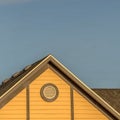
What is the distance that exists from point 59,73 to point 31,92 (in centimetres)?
185

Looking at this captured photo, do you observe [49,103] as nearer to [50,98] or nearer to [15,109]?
[50,98]

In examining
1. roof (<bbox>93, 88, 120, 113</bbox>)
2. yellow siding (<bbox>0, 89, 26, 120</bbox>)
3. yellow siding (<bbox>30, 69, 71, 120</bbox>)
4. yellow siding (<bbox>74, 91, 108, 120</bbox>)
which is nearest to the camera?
yellow siding (<bbox>0, 89, 26, 120</bbox>)

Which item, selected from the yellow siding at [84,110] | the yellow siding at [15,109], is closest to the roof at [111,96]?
the yellow siding at [84,110]

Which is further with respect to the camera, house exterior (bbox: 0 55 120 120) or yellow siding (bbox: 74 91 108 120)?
yellow siding (bbox: 74 91 108 120)

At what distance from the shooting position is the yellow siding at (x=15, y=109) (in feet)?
107

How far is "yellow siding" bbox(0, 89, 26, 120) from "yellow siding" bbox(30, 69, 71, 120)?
0.44 meters

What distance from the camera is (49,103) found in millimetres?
33406

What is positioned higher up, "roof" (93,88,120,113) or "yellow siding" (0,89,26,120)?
"roof" (93,88,120,113)

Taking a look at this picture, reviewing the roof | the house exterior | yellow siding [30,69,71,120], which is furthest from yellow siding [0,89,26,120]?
the roof

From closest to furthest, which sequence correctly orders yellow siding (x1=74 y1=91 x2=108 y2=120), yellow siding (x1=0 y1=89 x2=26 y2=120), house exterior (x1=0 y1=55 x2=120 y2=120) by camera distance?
yellow siding (x1=0 y1=89 x2=26 y2=120)
house exterior (x1=0 y1=55 x2=120 y2=120)
yellow siding (x1=74 y1=91 x2=108 y2=120)

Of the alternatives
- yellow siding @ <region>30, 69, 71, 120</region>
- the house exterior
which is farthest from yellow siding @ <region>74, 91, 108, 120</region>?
yellow siding @ <region>30, 69, 71, 120</region>

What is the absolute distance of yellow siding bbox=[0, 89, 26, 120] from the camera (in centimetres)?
3259

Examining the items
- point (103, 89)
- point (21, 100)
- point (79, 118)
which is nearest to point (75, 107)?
point (79, 118)

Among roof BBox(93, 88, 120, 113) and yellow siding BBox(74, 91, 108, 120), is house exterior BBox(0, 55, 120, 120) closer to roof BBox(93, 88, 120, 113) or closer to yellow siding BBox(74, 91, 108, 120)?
yellow siding BBox(74, 91, 108, 120)
